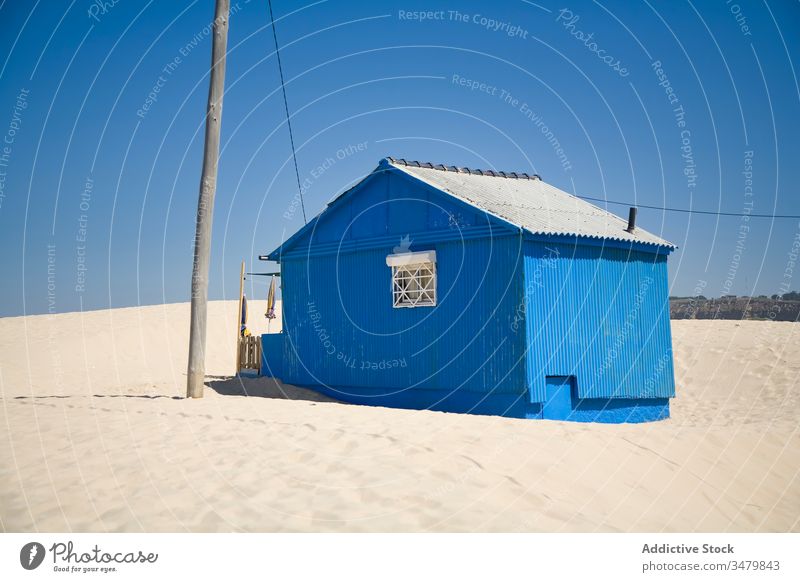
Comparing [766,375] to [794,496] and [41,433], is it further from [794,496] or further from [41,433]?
[41,433]

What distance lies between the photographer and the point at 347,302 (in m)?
15.7

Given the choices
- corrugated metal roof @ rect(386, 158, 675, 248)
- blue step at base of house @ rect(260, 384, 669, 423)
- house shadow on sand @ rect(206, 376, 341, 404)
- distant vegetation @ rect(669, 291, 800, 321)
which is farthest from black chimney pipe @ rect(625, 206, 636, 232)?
distant vegetation @ rect(669, 291, 800, 321)

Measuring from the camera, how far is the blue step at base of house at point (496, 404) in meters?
12.8

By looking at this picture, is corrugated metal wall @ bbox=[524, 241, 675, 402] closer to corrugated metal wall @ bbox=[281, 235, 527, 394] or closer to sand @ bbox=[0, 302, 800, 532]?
corrugated metal wall @ bbox=[281, 235, 527, 394]

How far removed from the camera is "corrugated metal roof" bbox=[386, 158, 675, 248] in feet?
44.3

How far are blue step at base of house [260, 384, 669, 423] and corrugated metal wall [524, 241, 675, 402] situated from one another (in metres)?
0.26

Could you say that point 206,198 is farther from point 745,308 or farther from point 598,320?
point 745,308

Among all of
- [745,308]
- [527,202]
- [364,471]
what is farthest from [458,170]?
[745,308]

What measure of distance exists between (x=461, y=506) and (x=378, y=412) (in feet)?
17.4

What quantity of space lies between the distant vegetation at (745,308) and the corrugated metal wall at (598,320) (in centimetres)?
2576

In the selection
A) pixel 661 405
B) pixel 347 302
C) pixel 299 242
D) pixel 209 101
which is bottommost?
pixel 661 405

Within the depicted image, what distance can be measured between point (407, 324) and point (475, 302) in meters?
1.85

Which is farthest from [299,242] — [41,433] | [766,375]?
[766,375]
